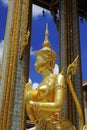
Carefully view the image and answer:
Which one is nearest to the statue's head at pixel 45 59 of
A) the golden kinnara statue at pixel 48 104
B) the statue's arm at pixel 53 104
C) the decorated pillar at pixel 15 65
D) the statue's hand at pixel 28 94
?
the golden kinnara statue at pixel 48 104

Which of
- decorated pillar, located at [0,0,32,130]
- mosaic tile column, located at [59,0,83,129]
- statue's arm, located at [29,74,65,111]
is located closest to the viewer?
statue's arm, located at [29,74,65,111]

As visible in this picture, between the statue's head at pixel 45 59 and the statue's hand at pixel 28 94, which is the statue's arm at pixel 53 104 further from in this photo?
the statue's head at pixel 45 59

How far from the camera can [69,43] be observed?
6.10 m

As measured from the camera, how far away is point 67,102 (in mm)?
5359

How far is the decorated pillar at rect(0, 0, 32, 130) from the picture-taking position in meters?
4.86

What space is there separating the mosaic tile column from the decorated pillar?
31.8 inches

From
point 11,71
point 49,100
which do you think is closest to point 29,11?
point 11,71

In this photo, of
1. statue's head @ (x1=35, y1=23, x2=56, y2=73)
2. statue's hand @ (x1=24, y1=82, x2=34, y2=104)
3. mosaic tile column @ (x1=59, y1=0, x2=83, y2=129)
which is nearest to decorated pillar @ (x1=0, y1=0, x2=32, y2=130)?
mosaic tile column @ (x1=59, y1=0, x2=83, y2=129)

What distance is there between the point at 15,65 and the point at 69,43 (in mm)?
1402

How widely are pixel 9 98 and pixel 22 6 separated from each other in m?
2.08

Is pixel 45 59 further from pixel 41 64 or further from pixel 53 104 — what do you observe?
pixel 53 104

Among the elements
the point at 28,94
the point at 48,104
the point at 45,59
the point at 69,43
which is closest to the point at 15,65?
the point at 69,43

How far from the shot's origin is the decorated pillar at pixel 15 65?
486 cm

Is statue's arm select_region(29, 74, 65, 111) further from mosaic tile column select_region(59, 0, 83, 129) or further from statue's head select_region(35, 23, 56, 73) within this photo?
mosaic tile column select_region(59, 0, 83, 129)
